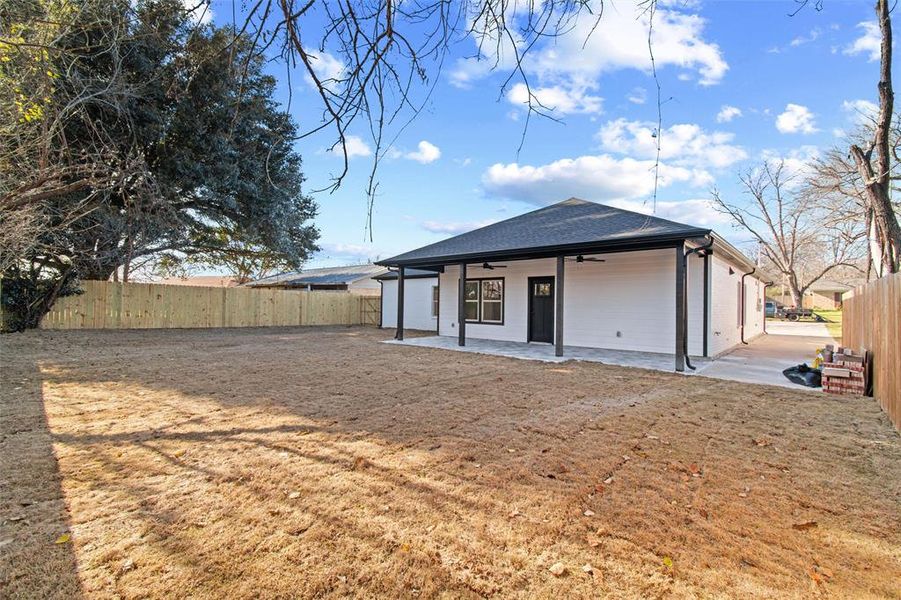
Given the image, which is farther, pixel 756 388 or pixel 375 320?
pixel 375 320

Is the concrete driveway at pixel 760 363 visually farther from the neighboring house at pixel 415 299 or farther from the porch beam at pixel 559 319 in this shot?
the neighboring house at pixel 415 299

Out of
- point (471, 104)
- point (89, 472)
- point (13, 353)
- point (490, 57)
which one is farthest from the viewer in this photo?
point (13, 353)

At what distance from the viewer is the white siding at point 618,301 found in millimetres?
9969

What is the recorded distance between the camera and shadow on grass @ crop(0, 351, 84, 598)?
1.92 metres

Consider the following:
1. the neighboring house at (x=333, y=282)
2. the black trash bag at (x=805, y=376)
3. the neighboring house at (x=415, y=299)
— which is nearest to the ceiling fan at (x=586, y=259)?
the black trash bag at (x=805, y=376)

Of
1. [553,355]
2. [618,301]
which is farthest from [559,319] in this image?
[618,301]

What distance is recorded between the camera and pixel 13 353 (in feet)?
29.5

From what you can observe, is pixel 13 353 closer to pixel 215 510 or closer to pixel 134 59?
pixel 134 59

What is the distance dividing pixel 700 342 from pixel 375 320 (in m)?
15.6

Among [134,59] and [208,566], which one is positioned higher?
[134,59]

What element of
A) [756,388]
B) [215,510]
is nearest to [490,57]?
[215,510]

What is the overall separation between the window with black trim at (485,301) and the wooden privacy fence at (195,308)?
8.91m

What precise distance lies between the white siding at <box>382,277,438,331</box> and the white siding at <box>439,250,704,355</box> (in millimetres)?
5562

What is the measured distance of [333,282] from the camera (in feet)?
86.9
